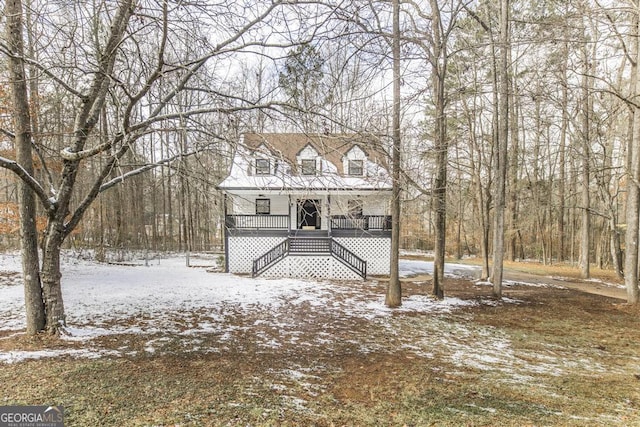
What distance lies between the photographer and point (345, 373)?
4820mm

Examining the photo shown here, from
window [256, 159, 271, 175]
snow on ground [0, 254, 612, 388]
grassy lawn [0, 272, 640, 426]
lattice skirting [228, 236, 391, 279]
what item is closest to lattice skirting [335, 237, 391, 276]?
lattice skirting [228, 236, 391, 279]

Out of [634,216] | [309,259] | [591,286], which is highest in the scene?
[634,216]

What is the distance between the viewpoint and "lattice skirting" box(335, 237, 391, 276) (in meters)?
16.3

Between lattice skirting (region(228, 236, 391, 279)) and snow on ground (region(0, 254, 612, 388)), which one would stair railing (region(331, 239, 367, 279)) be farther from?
snow on ground (region(0, 254, 612, 388))

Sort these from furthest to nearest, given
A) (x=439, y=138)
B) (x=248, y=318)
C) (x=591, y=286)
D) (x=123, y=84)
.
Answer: (x=591, y=286) → (x=439, y=138) → (x=248, y=318) → (x=123, y=84)

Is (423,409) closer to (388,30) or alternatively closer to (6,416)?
(6,416)

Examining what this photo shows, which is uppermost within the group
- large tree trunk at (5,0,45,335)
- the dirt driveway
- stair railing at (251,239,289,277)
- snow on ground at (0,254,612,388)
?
large tree trunk at (5,0,45,335)

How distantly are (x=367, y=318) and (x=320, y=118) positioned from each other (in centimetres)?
550

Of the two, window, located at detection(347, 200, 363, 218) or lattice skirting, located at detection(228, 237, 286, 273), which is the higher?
window, located at detection(347, 200, 363, 218)

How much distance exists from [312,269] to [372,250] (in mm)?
3520

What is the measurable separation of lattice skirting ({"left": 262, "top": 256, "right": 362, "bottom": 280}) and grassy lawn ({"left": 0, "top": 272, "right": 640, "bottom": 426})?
21.4 ft

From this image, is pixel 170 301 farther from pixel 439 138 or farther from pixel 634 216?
pixel 634 216

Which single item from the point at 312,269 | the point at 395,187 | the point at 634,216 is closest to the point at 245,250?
the point at 312,269

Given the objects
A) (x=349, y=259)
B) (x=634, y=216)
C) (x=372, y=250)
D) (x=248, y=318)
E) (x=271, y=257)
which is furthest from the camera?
(x=372, y=250)
